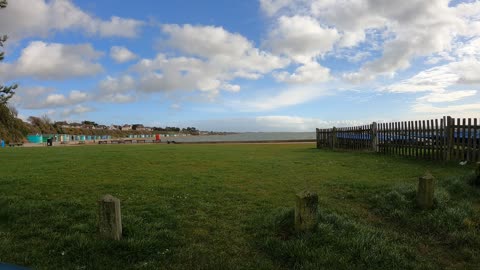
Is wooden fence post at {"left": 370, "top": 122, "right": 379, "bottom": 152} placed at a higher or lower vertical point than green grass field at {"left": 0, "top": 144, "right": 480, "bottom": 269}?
higher

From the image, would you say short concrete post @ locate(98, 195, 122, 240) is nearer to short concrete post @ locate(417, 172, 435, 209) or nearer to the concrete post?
short concrete post @ locate(417, 172, 435, 209)

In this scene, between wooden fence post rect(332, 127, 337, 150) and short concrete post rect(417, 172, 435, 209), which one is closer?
short concrete post rect(417, 172, 435, 209)

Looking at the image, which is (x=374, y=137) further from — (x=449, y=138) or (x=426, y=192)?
(x=426, y=192)

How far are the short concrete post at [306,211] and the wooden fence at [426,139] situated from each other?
399 inches

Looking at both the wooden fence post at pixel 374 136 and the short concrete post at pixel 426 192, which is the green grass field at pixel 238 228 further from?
the wooden fence post at pixel 374 136

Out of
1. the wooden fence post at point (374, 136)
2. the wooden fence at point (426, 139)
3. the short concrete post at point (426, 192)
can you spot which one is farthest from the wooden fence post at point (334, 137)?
the short concrete post at point (426, 192)

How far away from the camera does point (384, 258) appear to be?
4277 millimetres

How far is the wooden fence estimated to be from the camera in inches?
483

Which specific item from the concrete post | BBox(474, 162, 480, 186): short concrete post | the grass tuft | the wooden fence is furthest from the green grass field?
the concrete post

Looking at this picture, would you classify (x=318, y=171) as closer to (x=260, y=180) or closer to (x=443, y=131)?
(x=260, y=180)

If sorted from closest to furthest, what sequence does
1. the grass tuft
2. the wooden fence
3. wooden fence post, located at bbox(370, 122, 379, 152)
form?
the grass tuft
the wooden fence
wooden fence post, located at bbox(370, 122, 379, 152)

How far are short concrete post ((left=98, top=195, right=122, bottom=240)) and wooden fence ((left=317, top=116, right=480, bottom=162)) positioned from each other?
12300 millimetres

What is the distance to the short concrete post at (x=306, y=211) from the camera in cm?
472

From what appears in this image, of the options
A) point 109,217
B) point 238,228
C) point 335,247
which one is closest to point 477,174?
point 335,247
